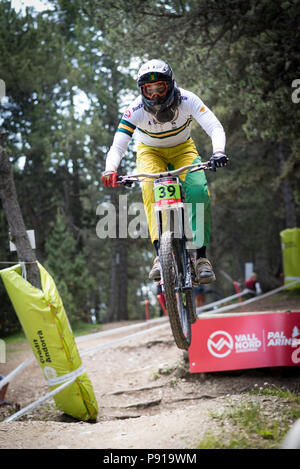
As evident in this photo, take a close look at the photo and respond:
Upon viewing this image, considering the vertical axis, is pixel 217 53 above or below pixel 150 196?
above

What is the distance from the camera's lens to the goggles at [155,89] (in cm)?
467

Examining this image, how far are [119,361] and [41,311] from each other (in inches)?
178

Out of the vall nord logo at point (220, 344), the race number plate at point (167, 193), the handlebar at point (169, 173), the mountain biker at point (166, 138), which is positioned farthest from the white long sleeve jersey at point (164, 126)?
the vall nord logo at point (220, 344)

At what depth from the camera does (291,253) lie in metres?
14.6

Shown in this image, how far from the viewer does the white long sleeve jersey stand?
5.02 metres

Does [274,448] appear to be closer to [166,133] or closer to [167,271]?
[167,271]

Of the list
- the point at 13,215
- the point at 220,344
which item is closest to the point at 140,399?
the point at 220,344

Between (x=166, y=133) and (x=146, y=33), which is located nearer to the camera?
(x=166, y=133)

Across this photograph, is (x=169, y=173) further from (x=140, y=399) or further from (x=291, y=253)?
(x=291, y=253)

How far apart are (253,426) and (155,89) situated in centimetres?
333

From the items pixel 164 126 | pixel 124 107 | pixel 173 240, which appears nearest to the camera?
pixel 173 240

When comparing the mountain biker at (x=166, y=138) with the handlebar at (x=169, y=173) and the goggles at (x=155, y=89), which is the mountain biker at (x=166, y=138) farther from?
the handlebar at (x=169, y=173)

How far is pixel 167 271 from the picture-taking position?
4.59 metres
